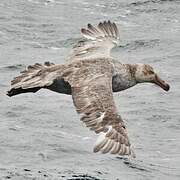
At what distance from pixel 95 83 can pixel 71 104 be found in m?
4.47

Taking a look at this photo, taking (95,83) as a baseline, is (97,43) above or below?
above

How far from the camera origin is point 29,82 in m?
11.5

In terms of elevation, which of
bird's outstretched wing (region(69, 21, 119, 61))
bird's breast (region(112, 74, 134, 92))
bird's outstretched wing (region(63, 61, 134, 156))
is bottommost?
bird's outstretched wing (region(63, 61, 134, 156))

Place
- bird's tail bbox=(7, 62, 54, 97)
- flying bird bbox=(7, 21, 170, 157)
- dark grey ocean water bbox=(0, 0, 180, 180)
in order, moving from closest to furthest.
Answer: flying bird bbox=(7, 21, 170, 157) → bird's tail bbox=(7, 62, 54, 97) → dark grey ocean water bbox=(0, 0, 180, 180)

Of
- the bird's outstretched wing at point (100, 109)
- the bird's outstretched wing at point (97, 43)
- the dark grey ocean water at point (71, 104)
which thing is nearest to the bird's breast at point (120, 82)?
the bird's outstretched wing at point (100, 109)

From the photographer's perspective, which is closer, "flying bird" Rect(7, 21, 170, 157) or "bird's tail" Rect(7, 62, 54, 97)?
"flying bird" Rect(7, 21, 170, 157)

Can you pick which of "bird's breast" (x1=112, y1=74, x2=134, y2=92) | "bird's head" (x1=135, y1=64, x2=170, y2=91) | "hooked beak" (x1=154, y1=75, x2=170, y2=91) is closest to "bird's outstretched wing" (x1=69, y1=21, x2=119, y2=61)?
"bird's head" (x1=135, y1=64, x2=170, y2=91)

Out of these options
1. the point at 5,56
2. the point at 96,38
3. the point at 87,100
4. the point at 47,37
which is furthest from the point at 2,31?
the point at 87,100

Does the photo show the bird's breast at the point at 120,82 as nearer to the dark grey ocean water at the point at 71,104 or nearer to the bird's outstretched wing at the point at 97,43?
the bird's outstretched wing at the point at 97,43

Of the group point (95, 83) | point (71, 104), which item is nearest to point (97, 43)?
point (71, 104)

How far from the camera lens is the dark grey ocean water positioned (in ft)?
40.6

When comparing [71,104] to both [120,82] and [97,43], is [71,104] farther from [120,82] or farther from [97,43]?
[120,82]

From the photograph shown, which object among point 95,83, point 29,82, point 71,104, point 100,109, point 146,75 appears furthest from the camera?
point 71,104

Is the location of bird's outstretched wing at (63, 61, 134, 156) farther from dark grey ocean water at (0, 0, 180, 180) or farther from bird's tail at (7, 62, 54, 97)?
dark grey ocean water at (0, 0, 180, 180)
